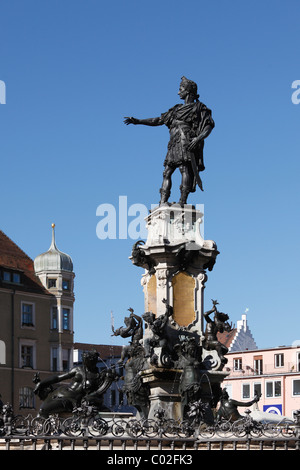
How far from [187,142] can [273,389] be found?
158ft

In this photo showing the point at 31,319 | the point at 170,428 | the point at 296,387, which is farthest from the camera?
the point at 296,387

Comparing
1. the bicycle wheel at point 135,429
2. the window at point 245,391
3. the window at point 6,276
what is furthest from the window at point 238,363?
the bicycle wheel at point 135,429

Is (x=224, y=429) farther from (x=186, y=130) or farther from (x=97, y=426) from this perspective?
(x=186, y=130)

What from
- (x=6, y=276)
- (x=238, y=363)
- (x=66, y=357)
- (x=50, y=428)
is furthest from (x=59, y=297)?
(x=50, y=428)

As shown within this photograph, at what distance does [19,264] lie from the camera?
215ft

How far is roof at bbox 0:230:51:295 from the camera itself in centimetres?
6309

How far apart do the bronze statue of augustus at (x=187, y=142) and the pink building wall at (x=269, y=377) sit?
147 ft

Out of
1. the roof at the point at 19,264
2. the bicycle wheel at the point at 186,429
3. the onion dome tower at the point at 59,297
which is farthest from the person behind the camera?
the onion dome tower at the point at 59,297

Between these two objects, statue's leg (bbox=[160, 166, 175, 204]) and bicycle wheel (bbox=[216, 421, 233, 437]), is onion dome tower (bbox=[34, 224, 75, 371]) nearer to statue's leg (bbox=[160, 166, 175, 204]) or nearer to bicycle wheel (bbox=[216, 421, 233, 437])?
statue's leg (bbox=[160, 166, 175, 204])

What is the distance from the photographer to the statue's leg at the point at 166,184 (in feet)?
72.0

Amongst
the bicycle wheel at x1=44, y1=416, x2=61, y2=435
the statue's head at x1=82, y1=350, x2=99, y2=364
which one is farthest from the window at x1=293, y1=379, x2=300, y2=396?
the bicycle wheel at x1=44, y1=416, x2=61, y2=435

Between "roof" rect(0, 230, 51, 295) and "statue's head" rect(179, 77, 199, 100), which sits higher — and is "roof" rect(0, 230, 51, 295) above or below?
below

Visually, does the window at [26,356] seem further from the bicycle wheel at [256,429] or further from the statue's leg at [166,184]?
the bicycle wheel at [256,429]

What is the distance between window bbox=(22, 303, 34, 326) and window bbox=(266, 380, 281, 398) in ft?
57.3
